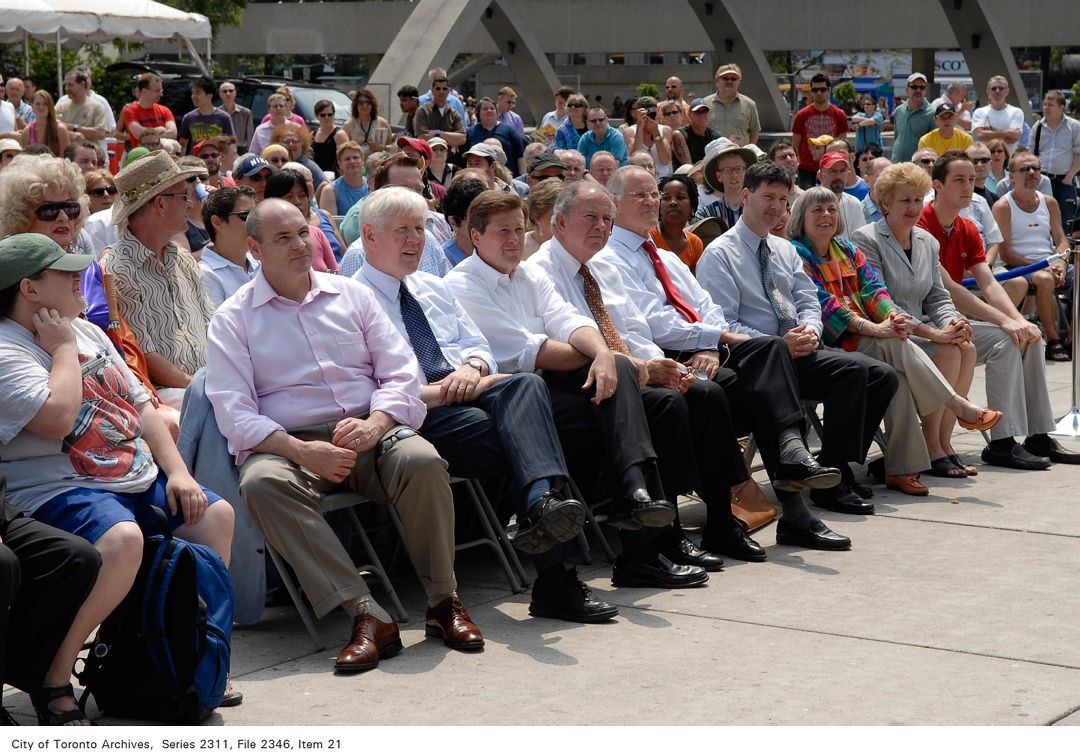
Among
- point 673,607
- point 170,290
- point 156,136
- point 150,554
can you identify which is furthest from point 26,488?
point 156,136

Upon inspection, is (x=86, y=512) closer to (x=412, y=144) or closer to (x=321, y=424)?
(x=321, y=424)

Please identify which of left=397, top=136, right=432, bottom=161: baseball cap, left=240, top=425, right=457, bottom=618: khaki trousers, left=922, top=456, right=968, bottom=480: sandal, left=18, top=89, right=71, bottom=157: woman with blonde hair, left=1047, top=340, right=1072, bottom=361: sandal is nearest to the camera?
left=240, top=425, right=457, bottom=618: khaki trousers

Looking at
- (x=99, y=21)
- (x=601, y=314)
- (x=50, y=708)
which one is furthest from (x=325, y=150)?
(x=50, y=708)

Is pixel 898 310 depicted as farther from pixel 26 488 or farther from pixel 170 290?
pixel 26 488

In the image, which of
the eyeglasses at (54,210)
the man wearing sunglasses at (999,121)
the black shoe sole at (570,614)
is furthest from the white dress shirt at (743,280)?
the man wearing sunglasses at (999,121)

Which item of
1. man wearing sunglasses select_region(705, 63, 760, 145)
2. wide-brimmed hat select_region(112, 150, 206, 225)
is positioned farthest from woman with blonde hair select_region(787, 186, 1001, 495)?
man wearing sunglasses select_region(705, 63, 760, 145)

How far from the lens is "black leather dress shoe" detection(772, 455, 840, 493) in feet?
20.7

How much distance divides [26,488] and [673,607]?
2.51m

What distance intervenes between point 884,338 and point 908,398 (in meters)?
0.35

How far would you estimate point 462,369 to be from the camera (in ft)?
18.8

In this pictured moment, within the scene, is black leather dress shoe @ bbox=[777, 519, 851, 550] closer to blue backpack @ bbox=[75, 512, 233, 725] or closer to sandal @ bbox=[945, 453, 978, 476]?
sandal @ bbox=[945, 453, 978, 476]

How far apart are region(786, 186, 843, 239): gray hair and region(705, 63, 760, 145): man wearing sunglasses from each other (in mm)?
8275

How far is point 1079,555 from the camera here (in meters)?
6.29

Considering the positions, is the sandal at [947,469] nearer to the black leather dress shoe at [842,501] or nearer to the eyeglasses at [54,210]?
the black leather dress shoe at [842,501]
